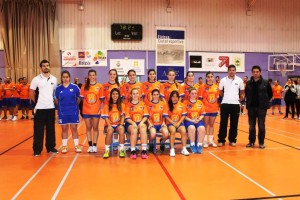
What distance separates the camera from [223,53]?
18.1m

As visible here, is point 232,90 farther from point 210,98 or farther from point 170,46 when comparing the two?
point 170,46

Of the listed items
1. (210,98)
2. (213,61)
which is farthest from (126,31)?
(210,98)

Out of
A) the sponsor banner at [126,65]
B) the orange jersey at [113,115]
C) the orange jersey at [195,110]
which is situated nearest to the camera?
the orange jersey at [113,115]

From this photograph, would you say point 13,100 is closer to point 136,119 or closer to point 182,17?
point 136,119

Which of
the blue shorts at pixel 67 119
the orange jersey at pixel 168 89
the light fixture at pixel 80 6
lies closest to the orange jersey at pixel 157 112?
the orange jersey at pixel 168 89

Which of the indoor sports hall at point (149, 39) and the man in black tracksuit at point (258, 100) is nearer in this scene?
the man in black tracksuit at point (258, 100)

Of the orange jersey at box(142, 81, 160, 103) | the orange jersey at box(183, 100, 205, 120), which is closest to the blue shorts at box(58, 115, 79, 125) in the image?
the orange jersey at box(142, 81, 160, 103)

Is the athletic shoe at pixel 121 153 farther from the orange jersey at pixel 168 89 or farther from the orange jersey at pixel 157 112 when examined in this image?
the orange jersey at pixel 168 89

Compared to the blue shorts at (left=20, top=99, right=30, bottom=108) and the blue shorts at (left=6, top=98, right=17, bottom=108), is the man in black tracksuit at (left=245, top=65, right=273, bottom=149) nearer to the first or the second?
the blue shorts at (left=20, top=99, right=30, bottom=108)

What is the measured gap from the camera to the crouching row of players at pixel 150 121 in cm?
570

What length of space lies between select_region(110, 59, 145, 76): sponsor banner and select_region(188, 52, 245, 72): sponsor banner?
3.08 meters

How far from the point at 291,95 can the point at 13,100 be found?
39.4 feet

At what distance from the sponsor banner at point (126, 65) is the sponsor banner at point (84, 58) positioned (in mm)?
583

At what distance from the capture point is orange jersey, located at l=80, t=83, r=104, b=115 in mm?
6031
